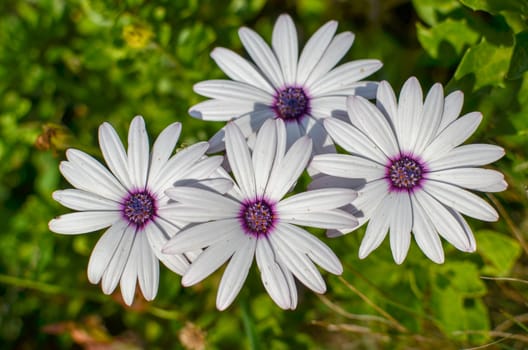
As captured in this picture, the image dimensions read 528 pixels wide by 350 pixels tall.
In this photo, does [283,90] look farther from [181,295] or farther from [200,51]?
[181,295]

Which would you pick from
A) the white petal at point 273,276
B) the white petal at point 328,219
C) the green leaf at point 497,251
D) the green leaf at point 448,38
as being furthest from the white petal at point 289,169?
→ the green leaf at point 497,251

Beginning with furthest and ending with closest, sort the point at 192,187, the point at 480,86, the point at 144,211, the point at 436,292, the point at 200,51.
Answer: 1. the point at 200,51
2. the point at 436,292
3. the point at 480,86
4. the point at 144,211
5. the point at 192,187

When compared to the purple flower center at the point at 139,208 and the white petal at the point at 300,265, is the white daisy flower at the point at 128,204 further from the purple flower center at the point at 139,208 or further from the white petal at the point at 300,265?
the white petal at the point at 300,265

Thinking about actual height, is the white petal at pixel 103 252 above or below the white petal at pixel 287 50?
below

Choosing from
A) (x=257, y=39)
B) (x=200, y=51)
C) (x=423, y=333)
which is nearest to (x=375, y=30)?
(x=200, y=51)

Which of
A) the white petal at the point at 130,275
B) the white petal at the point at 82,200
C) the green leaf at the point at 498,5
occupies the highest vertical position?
the green leaf at the point at 498,5

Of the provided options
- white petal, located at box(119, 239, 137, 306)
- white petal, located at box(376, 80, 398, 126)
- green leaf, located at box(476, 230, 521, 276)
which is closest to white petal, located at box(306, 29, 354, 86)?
white petal, located at box(376, 80, 398, 126)

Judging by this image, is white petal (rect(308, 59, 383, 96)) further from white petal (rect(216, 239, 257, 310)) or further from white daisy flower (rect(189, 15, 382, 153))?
white petal (rect(216, 239, 257, 310))
